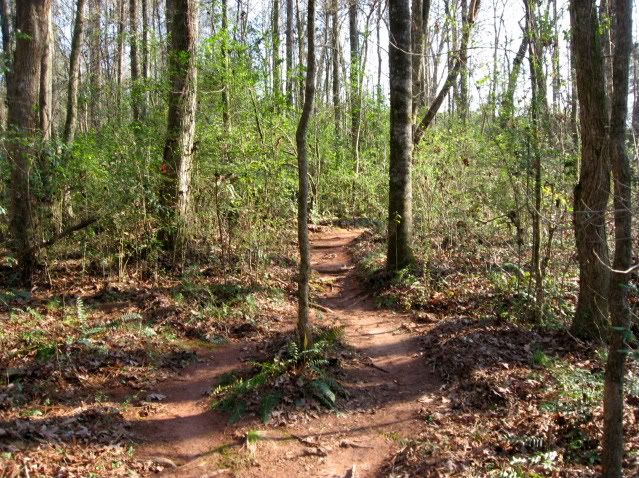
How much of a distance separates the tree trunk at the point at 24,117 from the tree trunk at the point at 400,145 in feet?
20.9

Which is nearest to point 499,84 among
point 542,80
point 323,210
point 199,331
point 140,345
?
point 542,80

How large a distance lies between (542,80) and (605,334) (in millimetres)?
3766

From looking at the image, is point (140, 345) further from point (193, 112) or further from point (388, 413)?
point (193, 112)

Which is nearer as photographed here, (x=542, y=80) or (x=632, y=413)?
(x=632, y=413)

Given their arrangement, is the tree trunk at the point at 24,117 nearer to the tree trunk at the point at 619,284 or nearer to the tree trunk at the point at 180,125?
the tree trunk at the point at 180,125

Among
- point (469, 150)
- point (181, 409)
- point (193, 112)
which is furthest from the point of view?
point (469, 150)

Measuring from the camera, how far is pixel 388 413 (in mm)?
5871

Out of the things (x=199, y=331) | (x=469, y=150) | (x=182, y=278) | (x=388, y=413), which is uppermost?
(x=469, y=150)

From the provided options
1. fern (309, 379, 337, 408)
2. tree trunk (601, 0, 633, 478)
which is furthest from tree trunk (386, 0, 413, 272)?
tree trunk (601, 0, 633, 478)

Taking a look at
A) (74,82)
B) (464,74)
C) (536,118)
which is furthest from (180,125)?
(74,82)

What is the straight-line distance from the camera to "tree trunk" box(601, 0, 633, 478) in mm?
3605

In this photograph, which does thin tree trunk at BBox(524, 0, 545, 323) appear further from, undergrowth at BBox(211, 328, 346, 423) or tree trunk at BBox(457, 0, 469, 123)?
undergrowth at BBox(211, 328, 346, 423)

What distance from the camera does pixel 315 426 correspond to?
5.49 m

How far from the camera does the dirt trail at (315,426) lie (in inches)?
192
